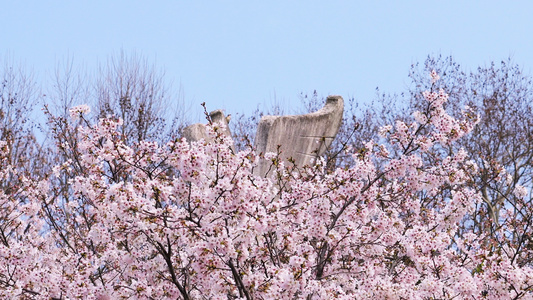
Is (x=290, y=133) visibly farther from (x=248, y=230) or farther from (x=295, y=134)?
(x=248, y=230)

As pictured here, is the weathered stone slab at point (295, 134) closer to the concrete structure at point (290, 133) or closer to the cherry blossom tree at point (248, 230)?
the concrete structure at point (290, 133)

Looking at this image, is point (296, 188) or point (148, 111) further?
point (148, 111)

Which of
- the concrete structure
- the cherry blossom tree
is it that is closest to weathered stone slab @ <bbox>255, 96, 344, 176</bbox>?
the concrete structure

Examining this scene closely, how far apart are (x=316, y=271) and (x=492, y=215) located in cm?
950

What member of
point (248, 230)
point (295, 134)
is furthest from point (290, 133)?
point (248, 230)

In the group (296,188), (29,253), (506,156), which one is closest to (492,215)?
(506,156)

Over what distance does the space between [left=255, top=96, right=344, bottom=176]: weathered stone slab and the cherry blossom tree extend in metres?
2.91

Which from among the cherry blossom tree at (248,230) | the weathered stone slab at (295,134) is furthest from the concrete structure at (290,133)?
the cherry blossom tree at (248,230)

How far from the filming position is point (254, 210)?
485 centimetres

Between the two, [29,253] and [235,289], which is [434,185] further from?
[29,253]

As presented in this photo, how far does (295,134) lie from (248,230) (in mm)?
5794

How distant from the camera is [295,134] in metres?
10.5

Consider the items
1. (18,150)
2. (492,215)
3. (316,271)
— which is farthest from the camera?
(18,150)

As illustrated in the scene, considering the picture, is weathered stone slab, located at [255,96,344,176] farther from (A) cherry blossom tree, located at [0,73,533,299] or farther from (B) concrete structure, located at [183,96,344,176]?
(A) cherry blossom tree, located at [0,73,533,299]
